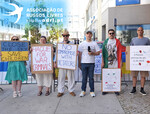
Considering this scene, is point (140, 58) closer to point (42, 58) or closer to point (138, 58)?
point (138, 58)

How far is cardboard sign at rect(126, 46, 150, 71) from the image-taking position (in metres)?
4.85

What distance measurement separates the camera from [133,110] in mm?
3955

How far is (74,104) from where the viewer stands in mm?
4387

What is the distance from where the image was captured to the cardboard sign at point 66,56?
489cm

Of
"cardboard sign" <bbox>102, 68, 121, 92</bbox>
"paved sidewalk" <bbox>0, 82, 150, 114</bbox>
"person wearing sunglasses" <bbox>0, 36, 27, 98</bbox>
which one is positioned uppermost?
"person wearing sunglasses" <bbox>0, 36, 27, 98</bbox>

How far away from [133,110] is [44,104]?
2117 millimetres

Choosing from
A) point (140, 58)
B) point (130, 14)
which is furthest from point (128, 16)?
point (140, 58)

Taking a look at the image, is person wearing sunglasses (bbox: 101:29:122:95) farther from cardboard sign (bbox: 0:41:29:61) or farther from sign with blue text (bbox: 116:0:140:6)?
sign with blue text (bbox: 116:0:140:6)

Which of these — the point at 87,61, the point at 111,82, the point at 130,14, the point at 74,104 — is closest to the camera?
the point at 74,104

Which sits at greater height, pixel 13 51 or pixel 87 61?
pixel 13 51

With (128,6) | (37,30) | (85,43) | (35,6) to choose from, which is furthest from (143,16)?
(85,43)

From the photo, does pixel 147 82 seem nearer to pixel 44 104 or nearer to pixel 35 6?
pixel 44 104

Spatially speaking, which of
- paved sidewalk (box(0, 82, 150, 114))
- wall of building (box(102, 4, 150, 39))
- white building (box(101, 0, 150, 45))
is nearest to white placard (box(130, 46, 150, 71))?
paved sidewalk (box(0, 82, 150, 114))

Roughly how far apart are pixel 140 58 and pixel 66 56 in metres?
2.04
